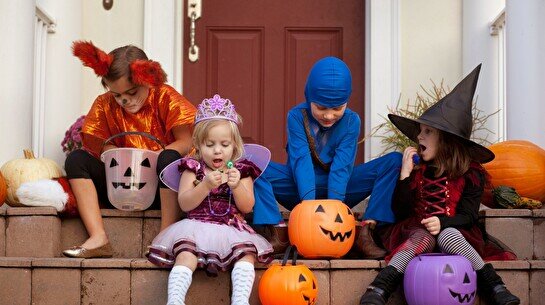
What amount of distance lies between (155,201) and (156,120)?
46cm

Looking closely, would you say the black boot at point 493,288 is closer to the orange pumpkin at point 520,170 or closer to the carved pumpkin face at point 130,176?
the orange pumpkin at point 520,170

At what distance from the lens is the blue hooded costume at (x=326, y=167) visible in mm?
5305

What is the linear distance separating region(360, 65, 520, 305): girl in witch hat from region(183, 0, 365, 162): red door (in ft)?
7.61

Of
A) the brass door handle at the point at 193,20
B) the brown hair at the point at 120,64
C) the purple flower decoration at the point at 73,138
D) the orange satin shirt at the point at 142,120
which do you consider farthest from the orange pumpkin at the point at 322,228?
the brass door handle at the point at 193,20

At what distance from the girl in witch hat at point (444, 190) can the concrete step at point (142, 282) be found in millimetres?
160

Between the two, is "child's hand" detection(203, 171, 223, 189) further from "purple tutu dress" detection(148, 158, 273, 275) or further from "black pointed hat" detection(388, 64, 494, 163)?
"black pointed hat" detection(388, 64, 494, 163)

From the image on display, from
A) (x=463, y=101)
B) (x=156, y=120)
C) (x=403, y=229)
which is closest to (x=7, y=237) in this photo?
(x=156, y=120)

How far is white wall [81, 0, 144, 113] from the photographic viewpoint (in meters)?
7.40

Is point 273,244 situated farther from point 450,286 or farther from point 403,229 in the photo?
point 450,286

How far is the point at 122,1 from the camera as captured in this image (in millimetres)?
7430

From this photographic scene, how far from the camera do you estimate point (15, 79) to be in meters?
6.12

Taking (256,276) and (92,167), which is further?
(92,167)

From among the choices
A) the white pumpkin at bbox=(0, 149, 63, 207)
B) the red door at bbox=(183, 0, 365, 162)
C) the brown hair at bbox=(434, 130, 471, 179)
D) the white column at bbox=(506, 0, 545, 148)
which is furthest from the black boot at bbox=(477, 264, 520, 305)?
the red door at bbox=(183, 0, 365, 162)

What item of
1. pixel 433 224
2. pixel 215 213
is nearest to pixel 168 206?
pixel 215 213
